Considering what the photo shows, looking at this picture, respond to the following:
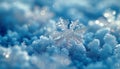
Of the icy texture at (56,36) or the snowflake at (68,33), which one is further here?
the snowflake at (68,33)

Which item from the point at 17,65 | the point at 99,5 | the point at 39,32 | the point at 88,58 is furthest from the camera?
the point at 99,5

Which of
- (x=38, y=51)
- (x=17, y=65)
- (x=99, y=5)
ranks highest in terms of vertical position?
(x=99, y=5)

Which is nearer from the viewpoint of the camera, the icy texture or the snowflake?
the icy texture

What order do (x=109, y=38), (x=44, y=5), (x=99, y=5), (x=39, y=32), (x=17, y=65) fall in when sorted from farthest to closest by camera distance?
1. (x=99, y=5)
2. (x=44, y=5)
3. (x=39, y=32)
4. (x=109, y=38)
5. (x=17, y=65)

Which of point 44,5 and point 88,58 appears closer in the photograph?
point 88,58

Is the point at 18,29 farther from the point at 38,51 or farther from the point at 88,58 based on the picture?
the point at 88,58

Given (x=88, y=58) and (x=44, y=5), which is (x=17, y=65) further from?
(x=44, y=5)

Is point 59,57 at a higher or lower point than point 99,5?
lower

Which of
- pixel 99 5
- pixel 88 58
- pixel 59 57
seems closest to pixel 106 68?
pixel 88 58
